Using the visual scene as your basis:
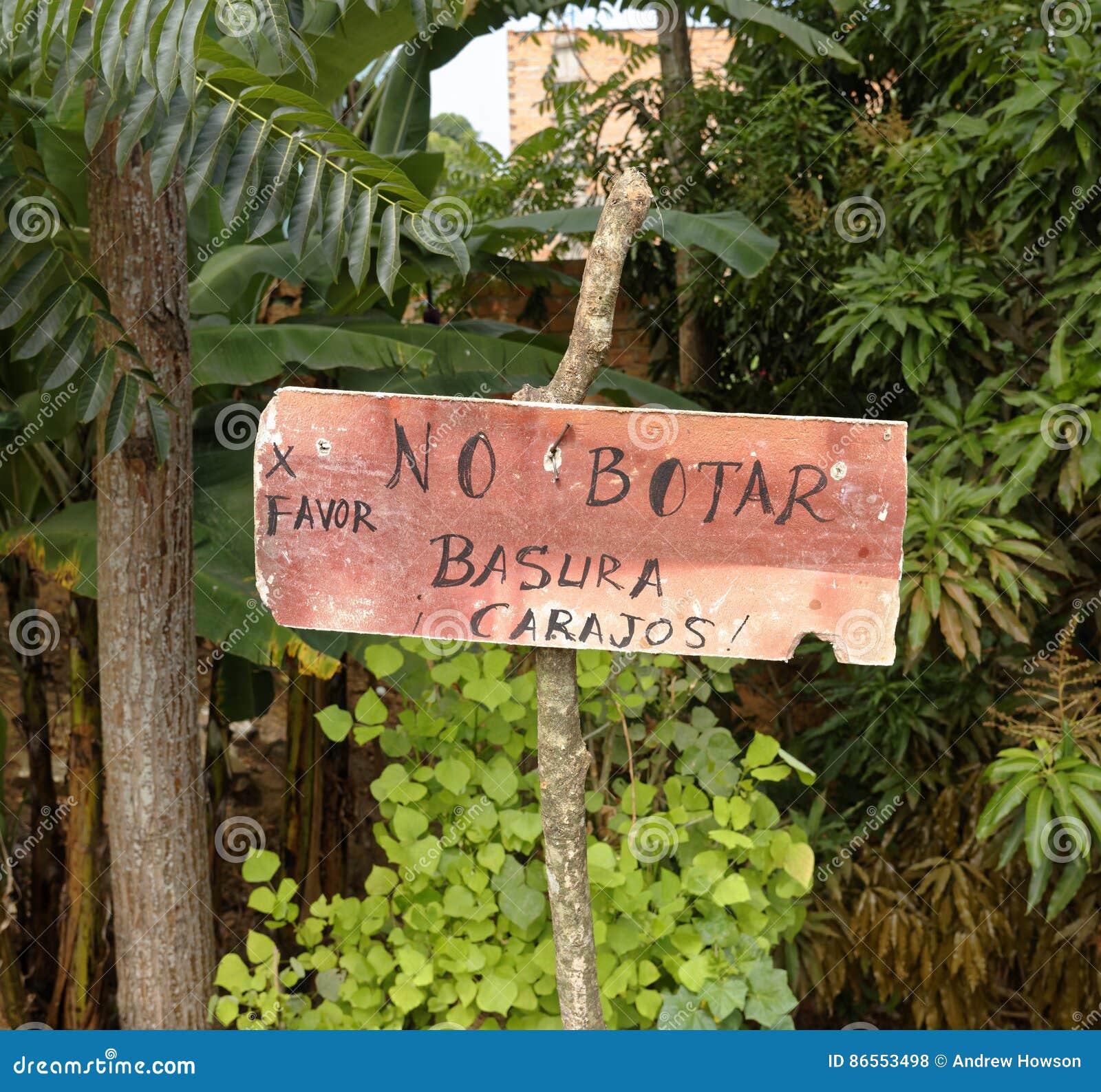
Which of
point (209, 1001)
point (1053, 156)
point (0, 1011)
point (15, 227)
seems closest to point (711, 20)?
point (1053, 156)

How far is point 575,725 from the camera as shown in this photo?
110 centimetres

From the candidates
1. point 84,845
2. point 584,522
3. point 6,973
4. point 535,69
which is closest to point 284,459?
point 584,522

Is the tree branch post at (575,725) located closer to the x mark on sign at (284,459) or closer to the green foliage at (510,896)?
the x mark on sign at (284,459)

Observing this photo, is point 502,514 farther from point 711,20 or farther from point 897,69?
point 711,20

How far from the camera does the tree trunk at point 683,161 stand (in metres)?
2.97

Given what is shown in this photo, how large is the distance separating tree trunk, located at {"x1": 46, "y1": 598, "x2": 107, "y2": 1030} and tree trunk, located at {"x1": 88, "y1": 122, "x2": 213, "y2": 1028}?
1.11ft

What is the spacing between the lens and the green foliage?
161 cm

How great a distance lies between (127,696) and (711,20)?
Answer: 2256 millimetres

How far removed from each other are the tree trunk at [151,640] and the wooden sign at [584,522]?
0.83 metres

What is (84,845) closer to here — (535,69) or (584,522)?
(584,522)

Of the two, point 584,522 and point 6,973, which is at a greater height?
point 584,522

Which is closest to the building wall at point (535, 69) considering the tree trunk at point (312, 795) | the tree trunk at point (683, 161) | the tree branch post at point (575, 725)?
the tree trunk at point (683, 161)

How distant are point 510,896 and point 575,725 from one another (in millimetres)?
636

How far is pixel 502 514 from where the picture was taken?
3.39 ft
